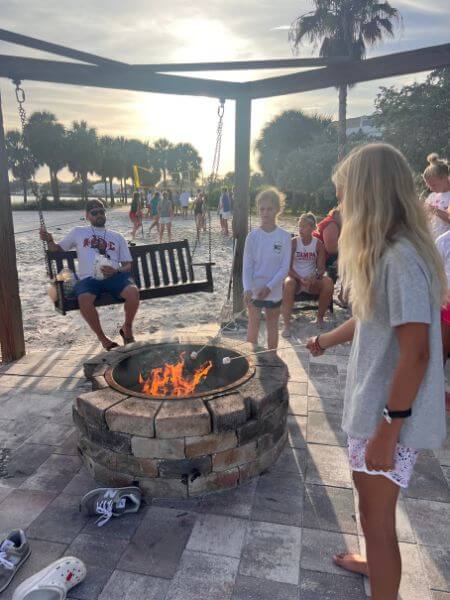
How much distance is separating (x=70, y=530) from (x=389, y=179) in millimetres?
2462

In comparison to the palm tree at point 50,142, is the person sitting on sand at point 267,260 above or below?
below

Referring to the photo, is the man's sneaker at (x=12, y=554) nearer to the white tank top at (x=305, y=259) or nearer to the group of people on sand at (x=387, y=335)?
the group of people on sand at (x=387, y=335)

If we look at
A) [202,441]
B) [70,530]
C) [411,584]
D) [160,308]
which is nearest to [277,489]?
[202,441]

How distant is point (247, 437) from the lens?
2.88m

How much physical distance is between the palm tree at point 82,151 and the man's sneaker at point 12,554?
4613 centimetres

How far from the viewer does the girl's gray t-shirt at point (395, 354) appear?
1479mm

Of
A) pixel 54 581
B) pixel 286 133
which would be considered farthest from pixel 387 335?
pixel 286 133

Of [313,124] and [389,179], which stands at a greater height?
[313,124]

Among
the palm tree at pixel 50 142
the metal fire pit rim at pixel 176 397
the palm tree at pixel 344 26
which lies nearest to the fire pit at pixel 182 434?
the metal fire pit rim at pixel 176 397

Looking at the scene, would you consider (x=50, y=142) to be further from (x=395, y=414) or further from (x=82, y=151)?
(x=395, y=414)

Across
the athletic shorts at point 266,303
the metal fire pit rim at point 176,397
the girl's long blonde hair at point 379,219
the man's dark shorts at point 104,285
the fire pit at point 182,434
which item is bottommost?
the fire pit at point 182,434

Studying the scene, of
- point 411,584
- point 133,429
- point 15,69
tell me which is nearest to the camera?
point 411,584

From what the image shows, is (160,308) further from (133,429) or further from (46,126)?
(46,126)

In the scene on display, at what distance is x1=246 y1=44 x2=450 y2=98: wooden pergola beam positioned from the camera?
4.34 metres
